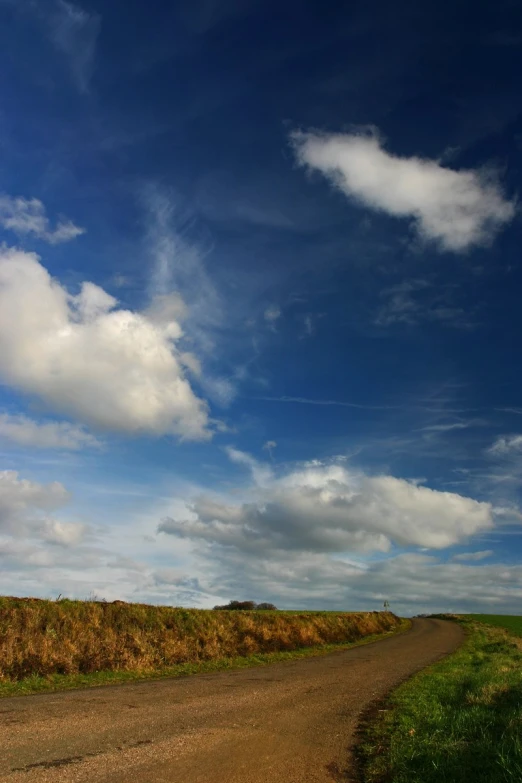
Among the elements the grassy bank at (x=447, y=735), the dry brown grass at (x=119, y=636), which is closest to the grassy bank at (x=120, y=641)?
the dry brown grass at (x=119, y=636)

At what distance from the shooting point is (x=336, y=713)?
1378 centimetres

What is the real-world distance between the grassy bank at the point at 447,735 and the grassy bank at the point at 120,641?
36.5ft

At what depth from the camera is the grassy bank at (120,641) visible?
63.5 ft

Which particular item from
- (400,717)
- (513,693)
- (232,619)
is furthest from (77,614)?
(513,693)

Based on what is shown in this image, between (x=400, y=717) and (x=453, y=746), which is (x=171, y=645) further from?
(x=453, y=746)

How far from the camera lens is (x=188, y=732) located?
10938 mm

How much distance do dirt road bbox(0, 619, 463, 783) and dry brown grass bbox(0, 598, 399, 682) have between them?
4.05 meters

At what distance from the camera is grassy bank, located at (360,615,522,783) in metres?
8.06

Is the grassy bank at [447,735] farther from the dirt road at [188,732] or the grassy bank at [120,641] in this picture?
the grassy bank at [120,641]

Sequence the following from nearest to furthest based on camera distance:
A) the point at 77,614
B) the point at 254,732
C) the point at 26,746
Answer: the point at 26,746, the point at 254,732, the point at 77,614

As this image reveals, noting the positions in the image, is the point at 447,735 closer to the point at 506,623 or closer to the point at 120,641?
the point at 120,641

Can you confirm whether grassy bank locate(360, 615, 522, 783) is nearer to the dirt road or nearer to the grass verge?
the dirt road

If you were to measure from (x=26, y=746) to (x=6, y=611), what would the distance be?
1444cm

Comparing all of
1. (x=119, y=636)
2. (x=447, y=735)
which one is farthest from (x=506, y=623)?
(x=447, y=735)
